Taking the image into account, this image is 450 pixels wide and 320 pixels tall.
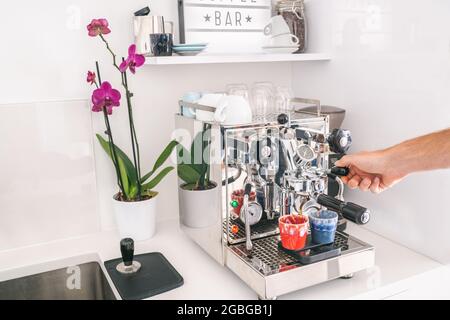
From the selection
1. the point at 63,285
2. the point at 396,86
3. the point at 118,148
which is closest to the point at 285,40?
the point at 396,86

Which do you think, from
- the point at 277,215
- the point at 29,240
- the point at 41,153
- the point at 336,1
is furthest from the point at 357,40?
the point at 29,240

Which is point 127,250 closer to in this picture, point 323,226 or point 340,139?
point 323,226

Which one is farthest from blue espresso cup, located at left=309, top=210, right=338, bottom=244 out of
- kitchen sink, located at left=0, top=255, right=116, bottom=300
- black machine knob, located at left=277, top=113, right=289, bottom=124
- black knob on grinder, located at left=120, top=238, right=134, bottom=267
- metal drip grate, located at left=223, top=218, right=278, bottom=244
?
kitchen sink, located at left=0, top=255, right=116, bottom=300

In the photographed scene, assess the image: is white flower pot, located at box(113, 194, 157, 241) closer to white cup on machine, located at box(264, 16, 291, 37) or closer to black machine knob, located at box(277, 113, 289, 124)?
black machine knob, located at box(277, 113, 289, 124)

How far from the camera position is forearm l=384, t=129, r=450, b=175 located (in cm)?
104

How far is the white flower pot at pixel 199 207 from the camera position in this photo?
1.20 metres

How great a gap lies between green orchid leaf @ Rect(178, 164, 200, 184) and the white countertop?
202mm

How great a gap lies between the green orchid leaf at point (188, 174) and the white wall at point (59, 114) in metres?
0.20

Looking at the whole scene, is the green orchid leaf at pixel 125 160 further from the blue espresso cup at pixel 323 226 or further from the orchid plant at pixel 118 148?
the blue espresso cup at pixel 323 226

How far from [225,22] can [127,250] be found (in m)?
0.83

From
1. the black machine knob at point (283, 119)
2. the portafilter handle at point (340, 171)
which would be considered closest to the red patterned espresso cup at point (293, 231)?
the portafilter handle at point (340, 171)

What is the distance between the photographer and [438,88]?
119 centimetres

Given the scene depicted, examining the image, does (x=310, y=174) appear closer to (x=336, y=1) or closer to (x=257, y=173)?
(x=257, y=173)
